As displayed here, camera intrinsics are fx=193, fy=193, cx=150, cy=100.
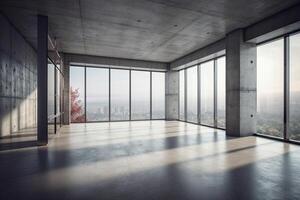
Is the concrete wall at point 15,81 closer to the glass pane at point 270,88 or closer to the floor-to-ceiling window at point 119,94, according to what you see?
the floor-to-ceiling window at point 119,94

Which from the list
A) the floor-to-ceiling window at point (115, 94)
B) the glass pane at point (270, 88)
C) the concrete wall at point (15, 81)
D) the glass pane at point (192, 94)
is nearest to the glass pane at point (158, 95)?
the floor-to-ceiling window at point (115, 94)

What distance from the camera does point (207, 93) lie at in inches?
484

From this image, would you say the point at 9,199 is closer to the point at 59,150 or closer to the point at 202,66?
the point at 59,150

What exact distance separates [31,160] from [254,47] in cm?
965

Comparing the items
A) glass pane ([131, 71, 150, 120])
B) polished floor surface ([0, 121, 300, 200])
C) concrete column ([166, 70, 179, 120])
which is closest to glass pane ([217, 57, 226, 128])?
polished floor surface ([0, 121, 300, 200])

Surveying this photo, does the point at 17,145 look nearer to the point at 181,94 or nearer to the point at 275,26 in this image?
the point at 275,26

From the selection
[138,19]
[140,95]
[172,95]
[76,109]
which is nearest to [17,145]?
[138,19]

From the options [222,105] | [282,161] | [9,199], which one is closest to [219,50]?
[222,105]

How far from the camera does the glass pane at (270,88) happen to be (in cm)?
789

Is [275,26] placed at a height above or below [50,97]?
above

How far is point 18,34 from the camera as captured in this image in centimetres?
902

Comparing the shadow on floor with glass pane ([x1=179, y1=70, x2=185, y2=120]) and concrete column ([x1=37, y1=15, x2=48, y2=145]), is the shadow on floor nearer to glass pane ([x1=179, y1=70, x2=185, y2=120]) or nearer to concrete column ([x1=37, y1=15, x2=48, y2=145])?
concrete column ([x1=37, y1=15, x2=48, y2=145])

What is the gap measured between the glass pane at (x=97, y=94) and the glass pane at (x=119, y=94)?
45 cm

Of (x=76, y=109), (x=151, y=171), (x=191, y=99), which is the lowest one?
(x=151, y=171)
